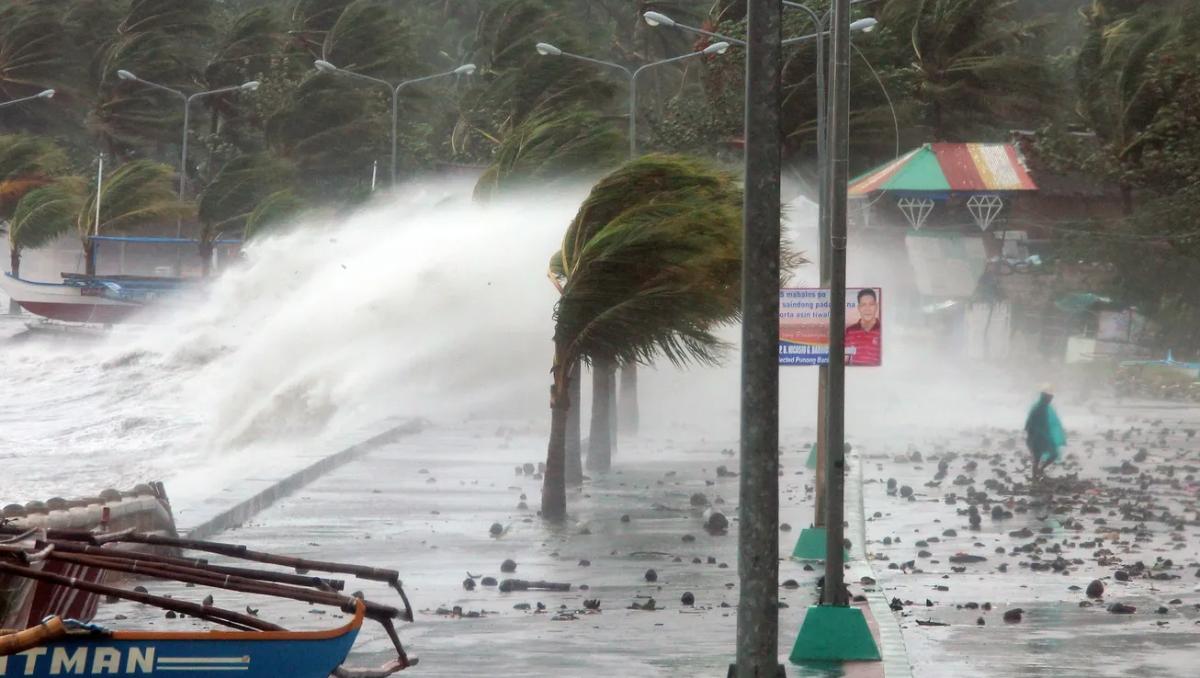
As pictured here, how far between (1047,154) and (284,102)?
3700cm

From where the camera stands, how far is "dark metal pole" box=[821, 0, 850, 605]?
12.3 metres

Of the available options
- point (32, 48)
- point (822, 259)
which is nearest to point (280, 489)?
point (822, 259)

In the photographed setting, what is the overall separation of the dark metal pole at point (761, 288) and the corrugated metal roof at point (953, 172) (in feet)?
164

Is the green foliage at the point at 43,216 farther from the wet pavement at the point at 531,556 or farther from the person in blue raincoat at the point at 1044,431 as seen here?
the person in blue raincoat at the point at 1044,431

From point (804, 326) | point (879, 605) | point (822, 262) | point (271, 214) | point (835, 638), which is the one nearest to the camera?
point (835, 638)

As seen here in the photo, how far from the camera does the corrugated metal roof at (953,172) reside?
5972cm

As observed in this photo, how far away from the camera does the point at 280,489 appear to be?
21531mm

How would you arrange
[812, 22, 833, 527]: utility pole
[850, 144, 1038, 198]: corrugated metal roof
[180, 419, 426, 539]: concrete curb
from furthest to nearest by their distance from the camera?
[850, 144, 1038, 198]: corrugated metal roof < [180, 419, 426, 539]: concrete curb < [812, 22, 833, 527]: utility pole

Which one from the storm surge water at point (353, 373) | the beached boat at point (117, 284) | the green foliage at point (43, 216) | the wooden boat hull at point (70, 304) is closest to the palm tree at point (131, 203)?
the green foliage at point (43, 216)

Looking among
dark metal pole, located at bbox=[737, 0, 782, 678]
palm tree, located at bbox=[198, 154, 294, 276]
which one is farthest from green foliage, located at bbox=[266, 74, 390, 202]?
dark metal pole, located at bbox=[737, 0, 782, 678]

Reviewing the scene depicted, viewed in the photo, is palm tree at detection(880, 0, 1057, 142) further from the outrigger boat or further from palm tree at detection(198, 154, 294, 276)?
the outrigger boat

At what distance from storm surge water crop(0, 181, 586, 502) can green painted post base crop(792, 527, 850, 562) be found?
9536 mm

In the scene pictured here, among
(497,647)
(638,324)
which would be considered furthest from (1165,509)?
(497,647)

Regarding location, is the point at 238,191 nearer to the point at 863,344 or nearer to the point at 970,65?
the point at 970,65
